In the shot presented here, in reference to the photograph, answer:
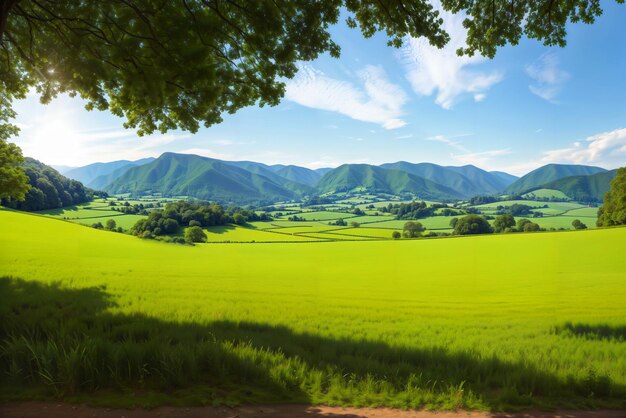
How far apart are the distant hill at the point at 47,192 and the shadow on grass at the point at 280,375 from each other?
3707 inches

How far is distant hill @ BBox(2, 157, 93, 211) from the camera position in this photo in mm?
87463

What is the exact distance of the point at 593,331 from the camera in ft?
37.2

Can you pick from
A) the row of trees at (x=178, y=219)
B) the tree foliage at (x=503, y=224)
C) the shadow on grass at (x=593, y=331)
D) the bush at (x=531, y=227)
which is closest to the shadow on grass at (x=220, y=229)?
the row of trees at (x=178, y=219)

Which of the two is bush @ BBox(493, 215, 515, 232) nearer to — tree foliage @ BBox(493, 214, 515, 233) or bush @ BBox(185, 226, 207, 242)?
tree foliage @ BBox(493, 214, 515, 233)

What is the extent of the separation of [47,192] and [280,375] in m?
117

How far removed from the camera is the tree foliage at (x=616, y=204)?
65188mm

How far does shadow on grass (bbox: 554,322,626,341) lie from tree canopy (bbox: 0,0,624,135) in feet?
31.1

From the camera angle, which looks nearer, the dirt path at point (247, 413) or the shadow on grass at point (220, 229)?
the dirt path at point (247, 413)

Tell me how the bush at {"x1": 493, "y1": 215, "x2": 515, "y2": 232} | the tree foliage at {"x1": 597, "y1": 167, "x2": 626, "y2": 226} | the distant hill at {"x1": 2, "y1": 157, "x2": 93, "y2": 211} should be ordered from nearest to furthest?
1. the tree foliage at {"x1": 597, "y1": 167, "x2": 626, "y2": 226}
2. the bush at {"x1": 493, "y1": 215, "x2": 515, "y2": 232}
3. the distant hill at {"x1": 2, "y1": 157, "x2": 93, "y2": 211}

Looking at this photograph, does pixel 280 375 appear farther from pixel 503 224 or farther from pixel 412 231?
pixel 503 224

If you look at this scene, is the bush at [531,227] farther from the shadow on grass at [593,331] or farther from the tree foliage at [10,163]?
the tree foliage at [10,163]

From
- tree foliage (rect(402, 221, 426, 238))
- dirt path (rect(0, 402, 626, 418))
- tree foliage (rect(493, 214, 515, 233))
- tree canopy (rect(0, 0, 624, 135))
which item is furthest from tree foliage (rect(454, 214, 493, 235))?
dirt path (rect(0, 402, 626, 418))

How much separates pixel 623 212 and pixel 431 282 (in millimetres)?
63355

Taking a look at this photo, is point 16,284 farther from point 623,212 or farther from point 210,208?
point 623,212
